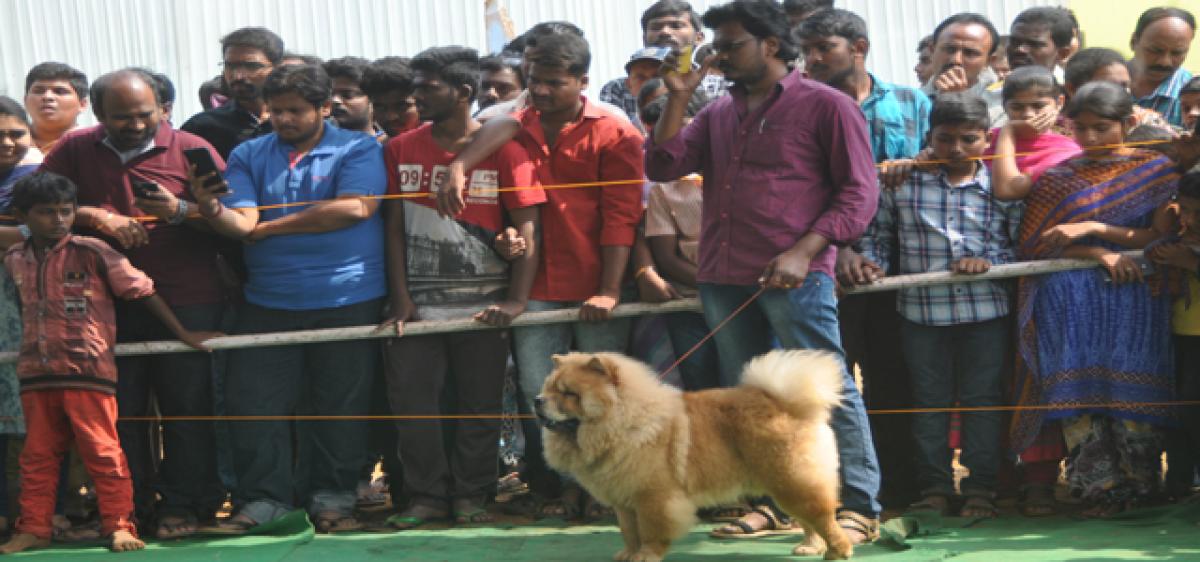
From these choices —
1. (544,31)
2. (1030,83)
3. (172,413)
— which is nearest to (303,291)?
(172,413)

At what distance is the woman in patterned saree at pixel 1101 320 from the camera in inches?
261

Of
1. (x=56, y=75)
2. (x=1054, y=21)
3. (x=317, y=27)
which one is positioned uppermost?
(x=317, y=27)

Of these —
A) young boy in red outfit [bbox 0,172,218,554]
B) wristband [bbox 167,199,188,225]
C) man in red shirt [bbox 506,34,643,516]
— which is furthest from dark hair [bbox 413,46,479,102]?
young boy in red outfit [bbox 0,172,218,554]

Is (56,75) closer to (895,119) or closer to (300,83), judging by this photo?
(300,83)

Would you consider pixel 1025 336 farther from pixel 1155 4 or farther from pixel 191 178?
pixel 1155 4

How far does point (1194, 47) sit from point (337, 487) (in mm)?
8674

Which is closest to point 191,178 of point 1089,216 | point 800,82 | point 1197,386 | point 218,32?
A: point 800,82

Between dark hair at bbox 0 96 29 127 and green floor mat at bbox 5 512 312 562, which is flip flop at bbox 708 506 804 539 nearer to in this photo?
green floor mat at bbox 5 512 312 562

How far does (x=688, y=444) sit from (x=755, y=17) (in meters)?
1.84

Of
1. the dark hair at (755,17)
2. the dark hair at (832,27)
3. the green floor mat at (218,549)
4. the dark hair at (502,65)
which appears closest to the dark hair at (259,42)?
the dark hair at (502,65)

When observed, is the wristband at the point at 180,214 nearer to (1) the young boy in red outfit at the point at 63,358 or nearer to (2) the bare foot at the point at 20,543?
(1) the young boy in red outfit at the point at 63,358

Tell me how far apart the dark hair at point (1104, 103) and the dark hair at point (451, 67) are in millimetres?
2936

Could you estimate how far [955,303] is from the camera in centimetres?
685

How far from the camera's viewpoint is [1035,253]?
6.87 meters
